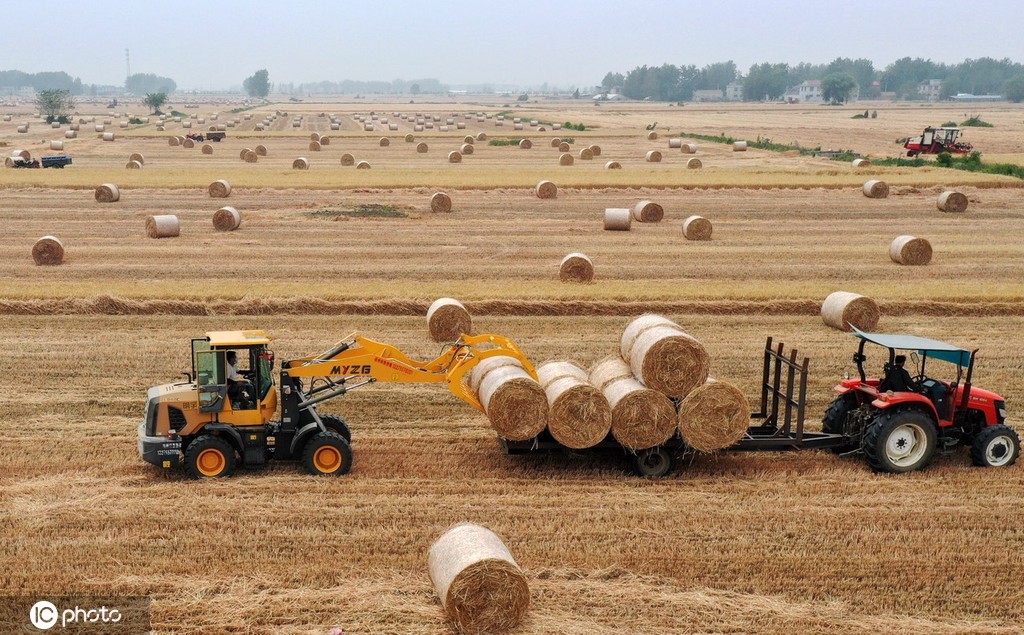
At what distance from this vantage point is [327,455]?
12328 millimetres

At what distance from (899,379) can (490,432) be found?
5.37 metres

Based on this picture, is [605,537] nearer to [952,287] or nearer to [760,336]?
[760,336]

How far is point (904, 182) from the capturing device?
42.8m

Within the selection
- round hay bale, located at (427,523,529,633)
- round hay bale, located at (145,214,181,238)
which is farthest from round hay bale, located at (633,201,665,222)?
round hay bale, located at (427,523,529,633)

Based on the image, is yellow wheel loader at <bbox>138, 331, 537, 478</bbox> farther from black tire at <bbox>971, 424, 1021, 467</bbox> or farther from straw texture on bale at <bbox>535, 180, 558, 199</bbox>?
straw texture on bale at <bbox>535, 180, 558, 199</bbox>

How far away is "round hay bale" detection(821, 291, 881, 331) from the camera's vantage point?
19.5m

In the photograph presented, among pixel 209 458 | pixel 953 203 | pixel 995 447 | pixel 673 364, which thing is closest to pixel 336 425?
pixel 209 458

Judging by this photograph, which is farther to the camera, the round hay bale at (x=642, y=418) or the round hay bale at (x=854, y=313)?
the round hay bale at (x=854, y=313)

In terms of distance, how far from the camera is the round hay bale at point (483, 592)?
8586 millimetres

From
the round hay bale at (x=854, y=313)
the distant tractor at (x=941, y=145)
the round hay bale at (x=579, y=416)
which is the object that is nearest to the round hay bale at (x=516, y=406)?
the round hay bale at (x=579, y=416)

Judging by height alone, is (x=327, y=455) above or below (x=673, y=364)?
below

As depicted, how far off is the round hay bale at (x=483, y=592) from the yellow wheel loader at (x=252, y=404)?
3860 mm

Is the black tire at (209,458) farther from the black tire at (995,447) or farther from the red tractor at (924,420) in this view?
the black tire at (995,447)

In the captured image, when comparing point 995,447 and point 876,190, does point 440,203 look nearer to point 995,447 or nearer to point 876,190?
point 876,190
